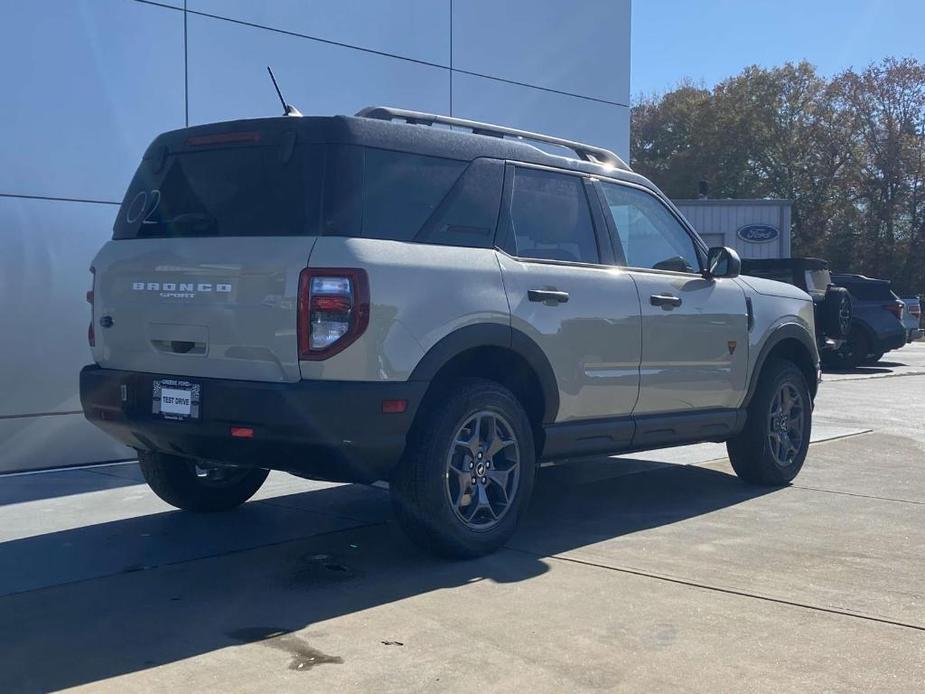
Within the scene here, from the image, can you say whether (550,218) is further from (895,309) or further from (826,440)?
(895,309)

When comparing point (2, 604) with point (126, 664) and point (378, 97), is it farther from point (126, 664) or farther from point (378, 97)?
point (378, 97)

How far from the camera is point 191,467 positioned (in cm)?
639

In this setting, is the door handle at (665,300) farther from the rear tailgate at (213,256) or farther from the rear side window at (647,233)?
the rear tailgate at (213,256)

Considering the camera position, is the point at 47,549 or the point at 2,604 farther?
the point at 47,549

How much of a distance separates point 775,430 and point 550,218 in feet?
8.52

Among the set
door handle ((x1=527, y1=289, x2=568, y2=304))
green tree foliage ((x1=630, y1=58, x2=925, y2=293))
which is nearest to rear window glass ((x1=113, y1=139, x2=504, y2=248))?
door handle ((x1=527, y1=289, x2=568, y2=304))

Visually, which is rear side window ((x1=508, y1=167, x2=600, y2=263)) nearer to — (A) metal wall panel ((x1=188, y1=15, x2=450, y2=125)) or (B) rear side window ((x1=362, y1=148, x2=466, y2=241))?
(B) rear side window ((x1=362, y1=148, x2=466, y2=241))

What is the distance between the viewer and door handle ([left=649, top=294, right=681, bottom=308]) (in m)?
6.49

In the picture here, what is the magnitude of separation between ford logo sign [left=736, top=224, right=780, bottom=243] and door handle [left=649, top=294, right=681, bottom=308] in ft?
84.3

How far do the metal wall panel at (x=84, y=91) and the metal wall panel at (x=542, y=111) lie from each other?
3.51 meters

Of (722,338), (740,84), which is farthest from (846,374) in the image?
(740,84)

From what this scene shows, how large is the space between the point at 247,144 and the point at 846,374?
15.5 meters

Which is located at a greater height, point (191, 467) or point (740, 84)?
point (740, 84)

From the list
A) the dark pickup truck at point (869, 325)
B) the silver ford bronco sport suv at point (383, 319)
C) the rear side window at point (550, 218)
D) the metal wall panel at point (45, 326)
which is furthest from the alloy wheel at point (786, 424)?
the dark pickup truck at point (869, 325)
